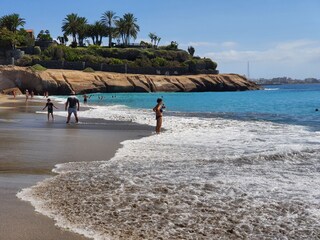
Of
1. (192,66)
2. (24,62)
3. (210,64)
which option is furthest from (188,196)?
(210,64)

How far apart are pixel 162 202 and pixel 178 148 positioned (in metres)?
6.20

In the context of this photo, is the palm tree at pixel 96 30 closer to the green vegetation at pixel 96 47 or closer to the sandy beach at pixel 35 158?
the green vegetation at pixel 96 47

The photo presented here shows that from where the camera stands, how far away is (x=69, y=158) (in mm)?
10516

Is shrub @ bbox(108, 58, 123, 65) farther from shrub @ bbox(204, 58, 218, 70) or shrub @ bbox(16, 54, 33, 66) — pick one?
shrub @ bbox(204, 58, 218, 70)

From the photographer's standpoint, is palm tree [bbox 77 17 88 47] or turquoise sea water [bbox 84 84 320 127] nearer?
turquoise sea water [bbox 84 84 320 127]

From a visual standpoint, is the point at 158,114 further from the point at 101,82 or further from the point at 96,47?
the point at 96,47

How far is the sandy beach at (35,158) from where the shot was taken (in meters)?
5.09

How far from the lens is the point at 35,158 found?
10.3 m

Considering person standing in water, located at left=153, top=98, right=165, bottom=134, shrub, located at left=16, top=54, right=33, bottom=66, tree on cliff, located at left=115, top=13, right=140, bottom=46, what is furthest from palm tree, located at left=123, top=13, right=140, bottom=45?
person standing in water, located at left=153, top=98, right=165, bottom=134

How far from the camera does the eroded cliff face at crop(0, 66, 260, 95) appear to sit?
2800 inches

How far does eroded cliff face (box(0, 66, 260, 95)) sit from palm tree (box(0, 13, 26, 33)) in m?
28.9

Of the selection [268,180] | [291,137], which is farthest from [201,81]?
[268,180]

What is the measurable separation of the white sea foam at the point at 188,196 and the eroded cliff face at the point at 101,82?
6361 cm

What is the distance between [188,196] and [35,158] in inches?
193
